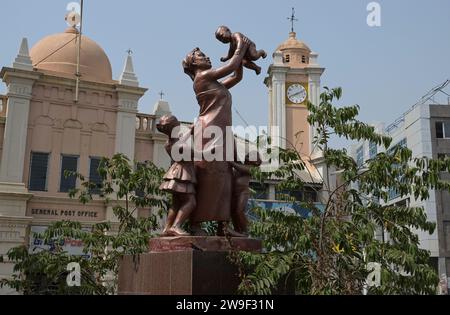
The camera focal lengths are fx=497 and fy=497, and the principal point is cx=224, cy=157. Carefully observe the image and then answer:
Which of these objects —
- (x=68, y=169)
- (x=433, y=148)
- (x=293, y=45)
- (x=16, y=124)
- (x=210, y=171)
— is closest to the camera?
(x=210, y=171)

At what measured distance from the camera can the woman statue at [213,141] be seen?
5793mm

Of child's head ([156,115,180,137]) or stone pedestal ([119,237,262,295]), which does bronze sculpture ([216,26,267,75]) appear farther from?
stone pedestal ([119,237,262,295])

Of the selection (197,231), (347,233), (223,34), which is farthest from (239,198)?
(223,34)

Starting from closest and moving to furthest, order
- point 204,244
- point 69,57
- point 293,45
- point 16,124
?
point 204,244, point 16,124, point 69,57, point 293,45

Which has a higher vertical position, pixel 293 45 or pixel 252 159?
pixel 293 45

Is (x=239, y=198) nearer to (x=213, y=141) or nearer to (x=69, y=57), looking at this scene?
(x=213, y=141)

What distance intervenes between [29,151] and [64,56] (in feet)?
14.1

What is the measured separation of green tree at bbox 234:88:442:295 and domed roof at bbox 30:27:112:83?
1297cm

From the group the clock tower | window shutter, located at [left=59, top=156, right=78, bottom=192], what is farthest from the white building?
window shutter, located at [left=59, top=156, right=78, bottom=192]

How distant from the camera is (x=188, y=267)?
16.5 ft

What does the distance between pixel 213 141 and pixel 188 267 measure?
153cm
